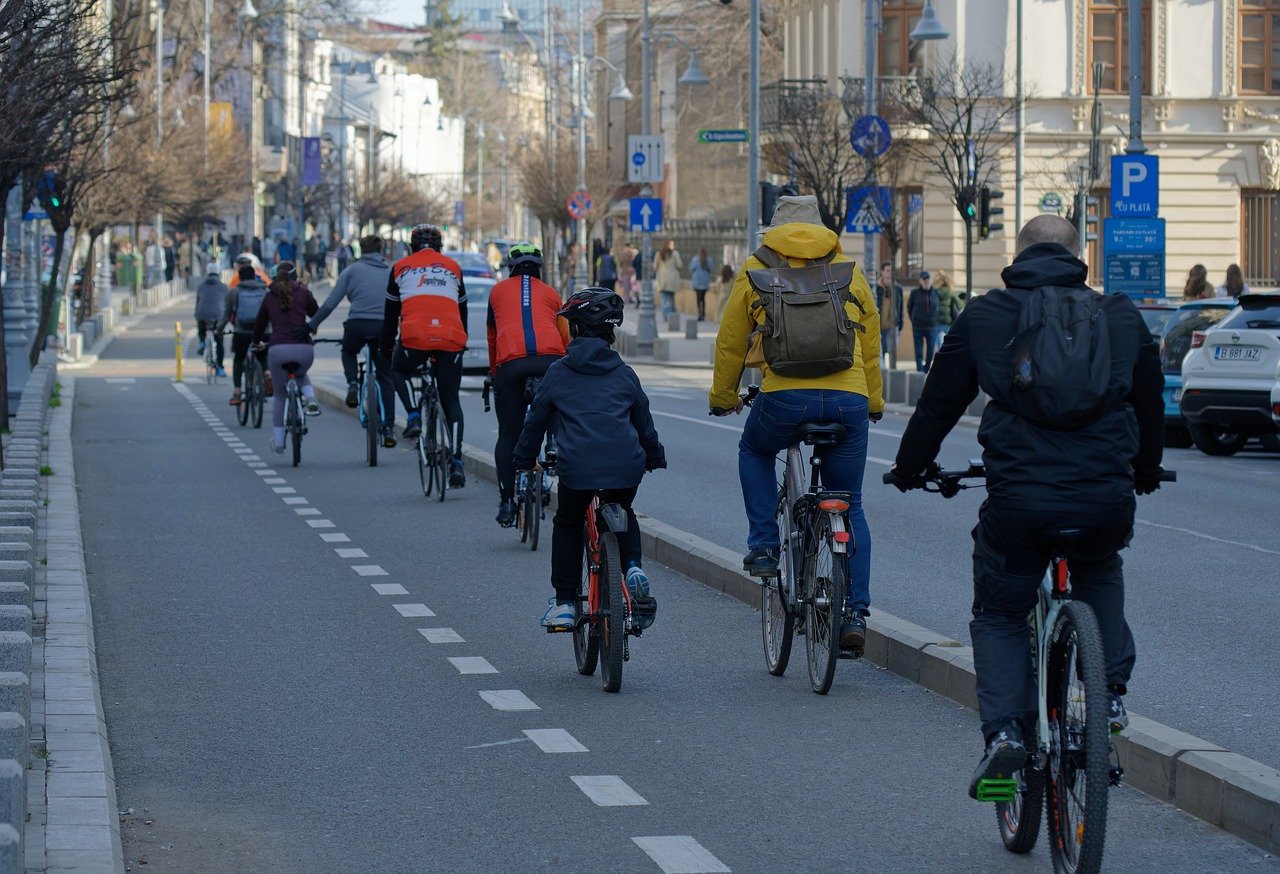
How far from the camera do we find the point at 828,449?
8664 mm

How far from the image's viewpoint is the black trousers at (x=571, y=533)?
29.2 ft

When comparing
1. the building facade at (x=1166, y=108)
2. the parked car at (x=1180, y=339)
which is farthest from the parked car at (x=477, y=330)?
the building facade at (x=1166, y=108)

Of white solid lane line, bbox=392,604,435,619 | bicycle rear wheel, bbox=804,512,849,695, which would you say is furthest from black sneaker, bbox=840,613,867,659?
white solid lane line, bbox=392,604,435,619

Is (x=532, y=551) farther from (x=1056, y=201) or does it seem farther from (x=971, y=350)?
(x=1056, y=201)

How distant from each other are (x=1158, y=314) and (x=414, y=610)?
1606 centimetres

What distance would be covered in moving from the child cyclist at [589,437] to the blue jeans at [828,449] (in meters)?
0.41

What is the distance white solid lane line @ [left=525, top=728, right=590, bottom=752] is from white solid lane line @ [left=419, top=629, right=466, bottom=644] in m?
2.11

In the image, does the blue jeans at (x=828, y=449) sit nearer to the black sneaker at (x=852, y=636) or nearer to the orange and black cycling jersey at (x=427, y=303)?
the black sneaker at (x=852, y=636)

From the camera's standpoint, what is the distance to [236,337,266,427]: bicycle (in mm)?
24000

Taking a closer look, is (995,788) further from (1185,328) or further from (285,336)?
(1185,328)

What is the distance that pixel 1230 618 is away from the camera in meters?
10.6

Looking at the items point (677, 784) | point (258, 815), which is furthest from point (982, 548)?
point (258, 815)

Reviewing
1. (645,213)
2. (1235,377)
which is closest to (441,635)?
(1235,377)

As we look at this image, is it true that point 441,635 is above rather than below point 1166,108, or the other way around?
below
